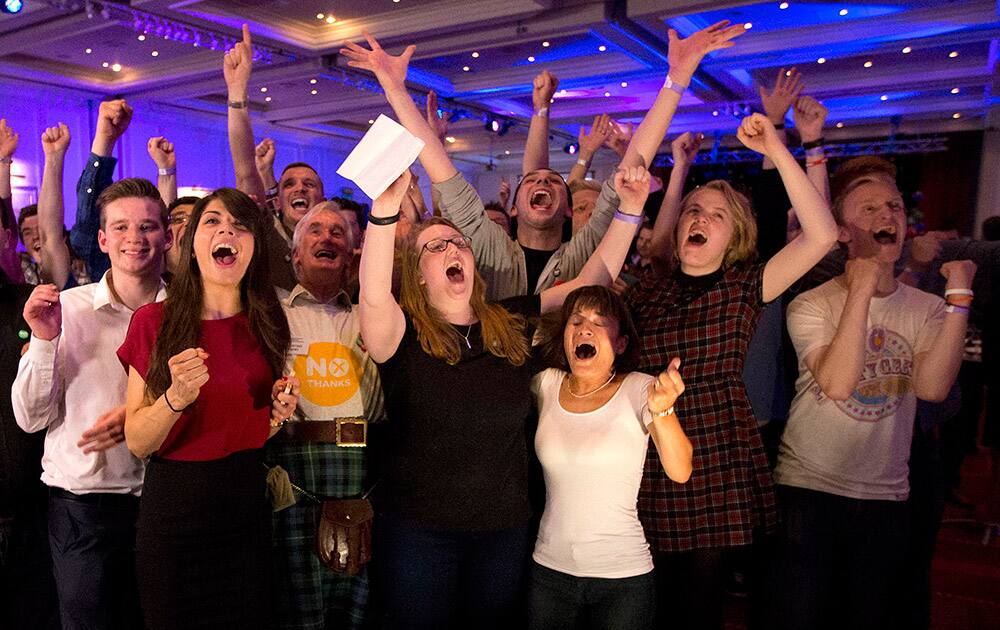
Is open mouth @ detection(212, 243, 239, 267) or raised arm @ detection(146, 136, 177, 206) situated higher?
raised arm @ detection(146, 136, 177, 206)

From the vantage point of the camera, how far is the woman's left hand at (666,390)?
1662 mm

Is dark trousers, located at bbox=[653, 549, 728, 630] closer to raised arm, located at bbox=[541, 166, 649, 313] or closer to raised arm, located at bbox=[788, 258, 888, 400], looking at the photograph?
raised arm, located at bbox=[788, 258, 888, 400]

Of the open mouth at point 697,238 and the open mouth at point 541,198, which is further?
the open mouth at point 541,198

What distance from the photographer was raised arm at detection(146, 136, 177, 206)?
299 centimetres

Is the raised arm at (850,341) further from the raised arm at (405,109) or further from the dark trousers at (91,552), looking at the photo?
the dark trousers at (91,552)

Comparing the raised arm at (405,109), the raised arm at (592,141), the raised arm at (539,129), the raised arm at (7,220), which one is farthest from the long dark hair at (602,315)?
the raised arm at (7,220)

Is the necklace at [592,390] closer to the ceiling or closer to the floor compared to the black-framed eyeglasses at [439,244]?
closer to the floor

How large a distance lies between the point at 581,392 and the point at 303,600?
0.93 m

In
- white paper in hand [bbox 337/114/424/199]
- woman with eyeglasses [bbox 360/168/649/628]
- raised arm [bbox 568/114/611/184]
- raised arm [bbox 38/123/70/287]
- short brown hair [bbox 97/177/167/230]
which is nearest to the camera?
white paper in hand [bbox 337/114/424/199]

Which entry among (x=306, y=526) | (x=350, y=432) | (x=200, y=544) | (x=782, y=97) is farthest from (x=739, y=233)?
(x=200, y=544)

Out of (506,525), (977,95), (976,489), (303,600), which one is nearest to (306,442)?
(303,600)

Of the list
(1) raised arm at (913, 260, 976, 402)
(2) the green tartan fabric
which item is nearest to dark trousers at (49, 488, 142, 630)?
(2) the green tartan fabric

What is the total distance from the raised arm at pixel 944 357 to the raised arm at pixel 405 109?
141 centimetres

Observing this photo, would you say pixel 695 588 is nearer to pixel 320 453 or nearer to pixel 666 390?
pixel 666 390
